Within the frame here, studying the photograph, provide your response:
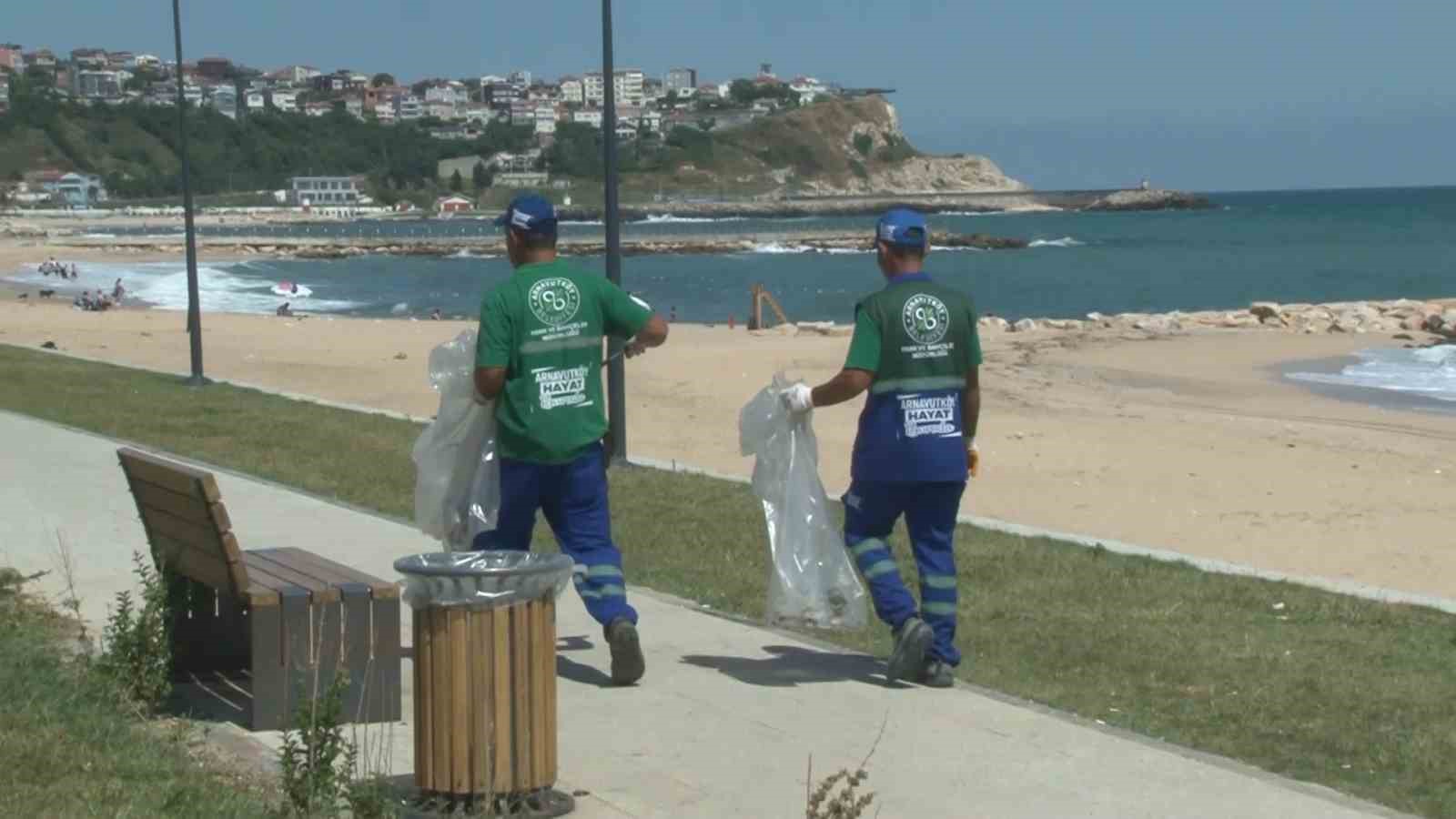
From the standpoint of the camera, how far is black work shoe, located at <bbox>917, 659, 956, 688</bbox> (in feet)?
24.2

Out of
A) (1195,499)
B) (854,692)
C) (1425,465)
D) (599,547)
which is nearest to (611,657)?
(599,547)

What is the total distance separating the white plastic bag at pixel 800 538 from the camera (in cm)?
753

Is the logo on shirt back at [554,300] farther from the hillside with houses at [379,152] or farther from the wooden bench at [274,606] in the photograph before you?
the hillside with houses at [379,152]

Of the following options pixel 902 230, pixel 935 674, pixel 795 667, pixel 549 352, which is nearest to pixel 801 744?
pixel 935 674

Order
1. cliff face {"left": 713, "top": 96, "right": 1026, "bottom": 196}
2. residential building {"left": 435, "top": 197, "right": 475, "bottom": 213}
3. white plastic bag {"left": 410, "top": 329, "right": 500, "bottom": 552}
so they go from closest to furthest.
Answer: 1. white plastic bag {"left": 410, "top": 329, "right": 500, "bottom": 552}
2. residential building {"left": 435, "top": 197, "right": 475, "bottom": 213}
3. cliff face {"left": 713, "top": 96, "right": 1026, "bottom": 196}

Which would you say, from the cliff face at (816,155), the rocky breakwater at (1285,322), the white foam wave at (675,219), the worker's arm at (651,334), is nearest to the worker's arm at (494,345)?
the worker's arm at (651,334)

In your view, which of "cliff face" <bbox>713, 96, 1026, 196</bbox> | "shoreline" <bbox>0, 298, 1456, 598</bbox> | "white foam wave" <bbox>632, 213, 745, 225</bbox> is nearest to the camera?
"shoreline" <bbox>0, 298, 1456, 598</bbox>

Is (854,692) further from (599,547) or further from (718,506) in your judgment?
(718,506)

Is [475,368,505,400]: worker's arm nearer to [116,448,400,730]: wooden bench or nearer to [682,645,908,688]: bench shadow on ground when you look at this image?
[116,448,400,730]: wooden bench

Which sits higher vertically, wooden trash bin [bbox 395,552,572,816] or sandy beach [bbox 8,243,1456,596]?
wooden trash bin [bbox 395,552,572,816]

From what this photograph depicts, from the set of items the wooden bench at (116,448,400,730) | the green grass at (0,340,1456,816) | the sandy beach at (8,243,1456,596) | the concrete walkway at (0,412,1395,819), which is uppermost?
the wooden bench at (116,448,400,730)

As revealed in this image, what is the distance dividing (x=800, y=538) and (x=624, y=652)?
806 mm

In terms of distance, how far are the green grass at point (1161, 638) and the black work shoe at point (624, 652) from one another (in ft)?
4.35

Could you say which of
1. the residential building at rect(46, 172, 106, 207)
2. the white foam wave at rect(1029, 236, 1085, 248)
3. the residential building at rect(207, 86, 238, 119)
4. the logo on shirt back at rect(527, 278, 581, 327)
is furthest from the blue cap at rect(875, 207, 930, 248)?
the residential building at rect(207, 86, 238, 119)
